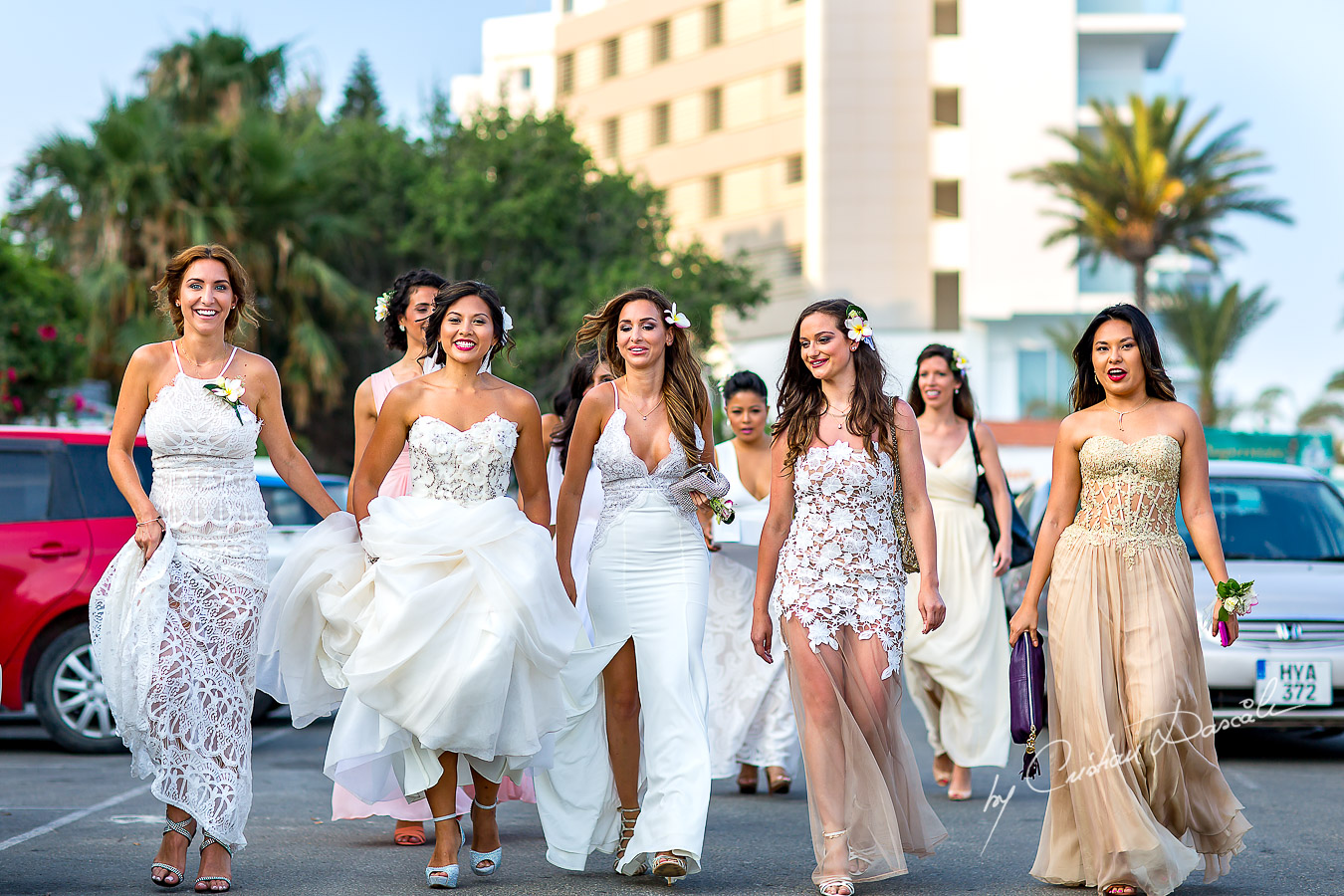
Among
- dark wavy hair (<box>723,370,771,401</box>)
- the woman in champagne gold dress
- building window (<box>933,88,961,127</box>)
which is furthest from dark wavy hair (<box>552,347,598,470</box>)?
building window (<box>933,88,961,127</box>)

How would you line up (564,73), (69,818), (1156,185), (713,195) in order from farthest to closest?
1. (564,73)
2. (713,195)
3. (1156,185)
4. (69,818)

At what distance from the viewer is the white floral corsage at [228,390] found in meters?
6.05

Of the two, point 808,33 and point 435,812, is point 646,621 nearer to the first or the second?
point 435,812

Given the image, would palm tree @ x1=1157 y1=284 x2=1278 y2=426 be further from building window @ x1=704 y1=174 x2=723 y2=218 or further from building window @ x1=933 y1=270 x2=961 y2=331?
building window @ x1=704 y1=174 x2=723 y2=218

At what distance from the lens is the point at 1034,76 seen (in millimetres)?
50562

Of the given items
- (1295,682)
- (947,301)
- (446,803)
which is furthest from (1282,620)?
(947,301)

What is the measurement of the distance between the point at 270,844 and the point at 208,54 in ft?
80.9

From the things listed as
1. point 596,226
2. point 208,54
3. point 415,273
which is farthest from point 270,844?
point 596,226

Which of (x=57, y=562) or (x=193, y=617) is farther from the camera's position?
(x=57, y=562)

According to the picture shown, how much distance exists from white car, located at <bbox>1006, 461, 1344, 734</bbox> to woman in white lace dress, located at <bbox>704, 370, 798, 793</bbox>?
1.83 metres

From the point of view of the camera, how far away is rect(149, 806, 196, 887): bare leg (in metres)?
5.73

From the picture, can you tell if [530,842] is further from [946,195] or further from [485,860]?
[946,195]

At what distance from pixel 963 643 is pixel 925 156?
4455 cm

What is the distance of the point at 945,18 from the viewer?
51.7 m
